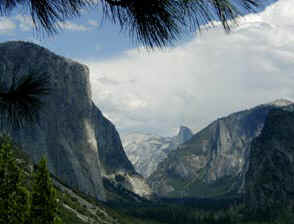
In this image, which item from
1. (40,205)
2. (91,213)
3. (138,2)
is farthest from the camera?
(91,213)

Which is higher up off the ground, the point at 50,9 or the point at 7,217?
the point at 50,9

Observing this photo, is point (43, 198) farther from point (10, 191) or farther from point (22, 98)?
point (22, 98)

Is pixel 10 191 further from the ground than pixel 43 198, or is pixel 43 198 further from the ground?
pixel 10 191

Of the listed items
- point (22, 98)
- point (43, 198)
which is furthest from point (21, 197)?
point (22, 98)

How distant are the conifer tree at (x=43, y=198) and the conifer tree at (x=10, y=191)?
3.87ft

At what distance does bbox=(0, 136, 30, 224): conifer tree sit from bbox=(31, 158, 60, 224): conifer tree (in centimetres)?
118

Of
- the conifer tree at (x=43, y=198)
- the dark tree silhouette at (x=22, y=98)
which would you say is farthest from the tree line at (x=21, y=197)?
the dark tree silhouette at (x=22, y=98)

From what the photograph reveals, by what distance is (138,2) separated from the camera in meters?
6.84

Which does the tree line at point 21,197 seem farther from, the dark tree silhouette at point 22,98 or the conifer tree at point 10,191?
the dark tree silhouette at point 22,98

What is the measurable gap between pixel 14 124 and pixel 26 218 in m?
43.1

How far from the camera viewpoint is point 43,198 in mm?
48781

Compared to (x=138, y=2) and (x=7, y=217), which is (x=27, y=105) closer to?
(x=138, y=2)

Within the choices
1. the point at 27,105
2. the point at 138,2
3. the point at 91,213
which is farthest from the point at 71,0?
the point at 91,213

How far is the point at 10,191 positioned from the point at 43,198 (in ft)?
14.0
